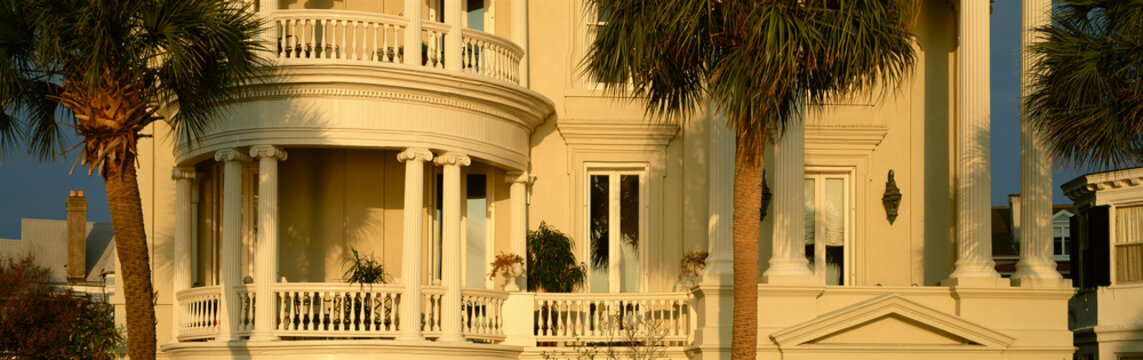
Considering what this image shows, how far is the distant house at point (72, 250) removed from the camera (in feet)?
172

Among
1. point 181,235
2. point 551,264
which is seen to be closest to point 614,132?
point 551,264

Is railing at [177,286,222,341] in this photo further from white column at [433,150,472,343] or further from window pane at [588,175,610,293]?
window pane at [588,175,610,293]

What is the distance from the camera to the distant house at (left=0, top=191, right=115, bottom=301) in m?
52.4

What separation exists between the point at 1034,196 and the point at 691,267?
5.43 metres

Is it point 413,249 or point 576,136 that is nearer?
point 413,249

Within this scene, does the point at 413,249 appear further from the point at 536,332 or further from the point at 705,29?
the point at 705,29

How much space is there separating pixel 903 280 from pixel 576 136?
20.0ft

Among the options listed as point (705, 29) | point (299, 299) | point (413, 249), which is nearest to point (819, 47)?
point (705, 29)

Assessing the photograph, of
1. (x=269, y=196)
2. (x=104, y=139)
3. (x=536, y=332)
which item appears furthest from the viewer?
(x=536, y=332)

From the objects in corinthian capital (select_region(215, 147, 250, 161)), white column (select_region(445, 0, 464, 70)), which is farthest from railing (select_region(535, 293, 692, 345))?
corinthian capital (select_region(215, 147, 250, 161))

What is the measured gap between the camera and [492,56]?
21.6 meters

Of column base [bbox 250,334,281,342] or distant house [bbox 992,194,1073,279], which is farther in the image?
distant house [bbox 992,194,1073,279]

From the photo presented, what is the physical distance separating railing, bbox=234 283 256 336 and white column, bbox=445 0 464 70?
4.37 m

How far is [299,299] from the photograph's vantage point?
66.0 ft
